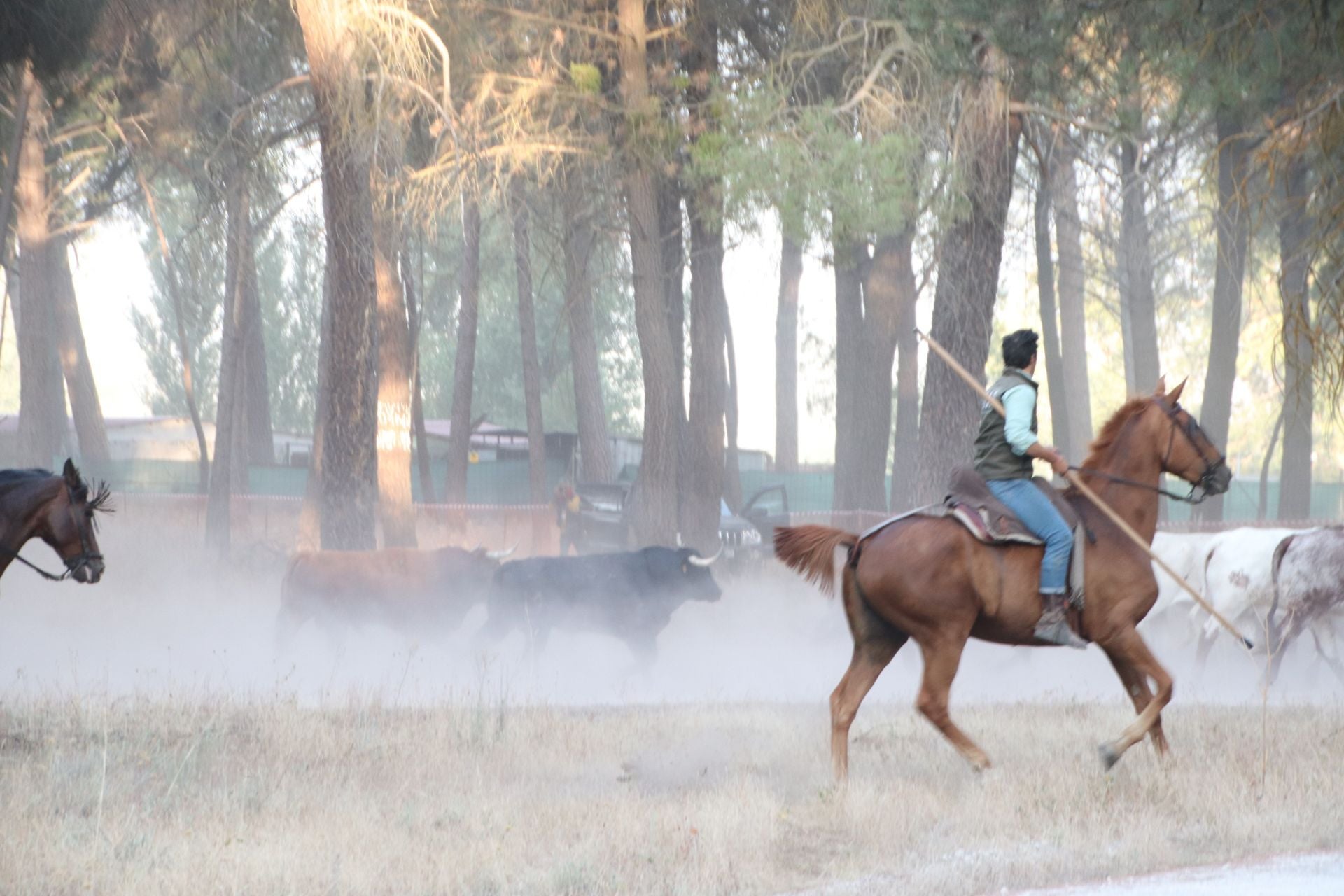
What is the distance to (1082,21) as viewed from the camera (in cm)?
1361

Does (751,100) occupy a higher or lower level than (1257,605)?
higher

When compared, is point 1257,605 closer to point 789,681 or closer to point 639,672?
point 789,681

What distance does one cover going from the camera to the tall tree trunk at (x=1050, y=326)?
2581 cm

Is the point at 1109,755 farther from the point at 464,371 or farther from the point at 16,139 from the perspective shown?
the point at 464,371

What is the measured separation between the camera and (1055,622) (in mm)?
8672

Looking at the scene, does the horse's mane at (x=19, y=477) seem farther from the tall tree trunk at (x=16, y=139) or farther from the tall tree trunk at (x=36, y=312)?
the tall tree trunk at (x=36, y=312)

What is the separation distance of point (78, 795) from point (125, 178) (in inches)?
1068

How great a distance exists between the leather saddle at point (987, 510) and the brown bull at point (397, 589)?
8669 millimetres

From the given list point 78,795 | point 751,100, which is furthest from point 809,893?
point 751,100

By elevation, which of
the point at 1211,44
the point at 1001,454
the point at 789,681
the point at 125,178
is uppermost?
the point at 125,178

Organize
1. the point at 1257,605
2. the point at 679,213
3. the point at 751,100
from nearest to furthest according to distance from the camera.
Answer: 1. the point at 1257,605
2. the point at 751,100
3. the point at 679,213

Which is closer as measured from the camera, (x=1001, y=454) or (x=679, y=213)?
(x=1001, y=454)

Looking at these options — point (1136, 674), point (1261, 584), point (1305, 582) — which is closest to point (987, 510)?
point (1136, 674)

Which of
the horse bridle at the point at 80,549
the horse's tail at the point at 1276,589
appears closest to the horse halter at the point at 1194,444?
the horse's tail at the point at 1276,589
